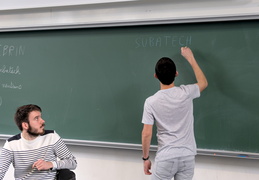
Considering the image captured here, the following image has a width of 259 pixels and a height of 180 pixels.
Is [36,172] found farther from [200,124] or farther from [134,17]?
[134,17]

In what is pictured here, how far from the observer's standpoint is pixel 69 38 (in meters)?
2.49

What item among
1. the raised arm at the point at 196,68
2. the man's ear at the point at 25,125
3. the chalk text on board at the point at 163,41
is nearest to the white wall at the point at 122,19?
the chalk text on board at the point at 163,41

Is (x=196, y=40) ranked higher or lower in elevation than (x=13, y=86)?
higher

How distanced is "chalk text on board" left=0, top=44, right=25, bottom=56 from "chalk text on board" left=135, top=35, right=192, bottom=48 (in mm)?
1173

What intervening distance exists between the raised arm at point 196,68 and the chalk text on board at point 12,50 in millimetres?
1572

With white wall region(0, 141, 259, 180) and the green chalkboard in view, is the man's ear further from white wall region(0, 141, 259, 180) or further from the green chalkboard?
white wall region(0, 141, 259, 180)

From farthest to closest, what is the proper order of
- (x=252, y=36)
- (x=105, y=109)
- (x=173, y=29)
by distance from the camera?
(x=105, y=109), (x=173, y=29), (x=252, y=36)

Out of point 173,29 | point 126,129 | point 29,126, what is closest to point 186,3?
point 173,29

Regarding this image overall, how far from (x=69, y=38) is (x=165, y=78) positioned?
112 cm

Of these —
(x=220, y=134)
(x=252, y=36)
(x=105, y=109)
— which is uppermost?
(x=252, y=36)

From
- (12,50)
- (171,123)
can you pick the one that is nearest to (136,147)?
(171,123)

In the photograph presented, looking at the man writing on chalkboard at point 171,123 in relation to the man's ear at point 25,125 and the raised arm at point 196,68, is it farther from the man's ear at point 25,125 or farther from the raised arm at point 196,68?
the man's ear at point 25,125

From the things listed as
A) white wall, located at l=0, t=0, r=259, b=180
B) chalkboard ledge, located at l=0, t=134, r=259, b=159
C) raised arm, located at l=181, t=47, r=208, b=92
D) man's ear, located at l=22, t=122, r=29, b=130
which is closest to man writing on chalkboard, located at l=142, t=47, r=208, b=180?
raised arm, located at l=181, t=47, r=208, b=92

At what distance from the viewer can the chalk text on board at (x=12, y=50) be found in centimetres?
262
